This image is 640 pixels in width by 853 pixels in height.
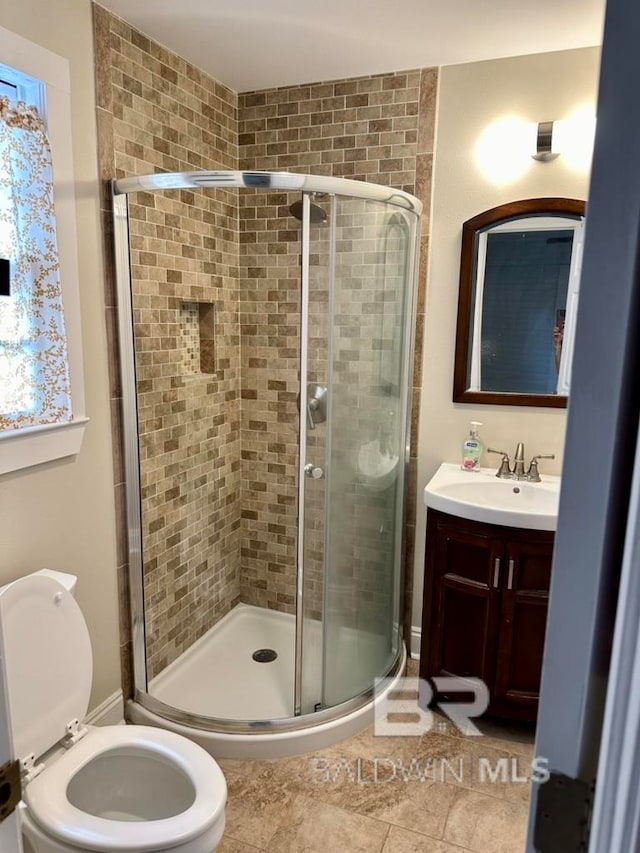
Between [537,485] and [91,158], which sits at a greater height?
[91,158]

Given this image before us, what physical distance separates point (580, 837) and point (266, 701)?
2.03 meters

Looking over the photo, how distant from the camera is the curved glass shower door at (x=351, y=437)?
83.9 inches

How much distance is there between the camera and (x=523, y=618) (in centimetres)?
218

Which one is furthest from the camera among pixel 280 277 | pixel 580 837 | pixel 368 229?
pixel 280 277

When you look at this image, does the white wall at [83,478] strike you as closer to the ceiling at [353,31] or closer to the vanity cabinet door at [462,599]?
the ceiling at [353,31]

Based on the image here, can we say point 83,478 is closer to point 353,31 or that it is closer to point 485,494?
point 485,494

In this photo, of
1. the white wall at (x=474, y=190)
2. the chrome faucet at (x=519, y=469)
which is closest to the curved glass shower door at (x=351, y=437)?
the white wall at (x=474, y=190)

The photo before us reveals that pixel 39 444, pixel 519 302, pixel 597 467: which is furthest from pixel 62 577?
pixel 519 302

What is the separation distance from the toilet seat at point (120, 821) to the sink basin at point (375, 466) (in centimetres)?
115

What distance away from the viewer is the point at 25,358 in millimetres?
1773

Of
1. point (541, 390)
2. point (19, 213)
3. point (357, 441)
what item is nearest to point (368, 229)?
point (357, 441)

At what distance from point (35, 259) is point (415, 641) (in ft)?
7.33

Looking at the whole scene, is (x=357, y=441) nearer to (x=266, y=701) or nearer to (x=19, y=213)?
(x=266, y=701)

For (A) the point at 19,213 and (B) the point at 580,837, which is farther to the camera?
(A) the point at 19,213
